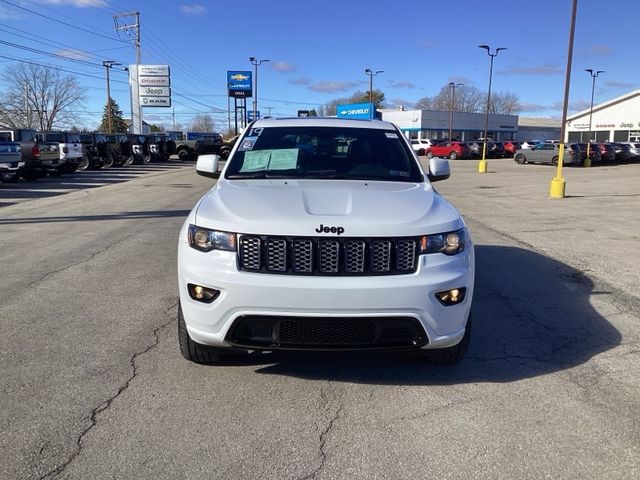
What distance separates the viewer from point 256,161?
15.7 feet

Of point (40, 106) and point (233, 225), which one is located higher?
point (40, 106)

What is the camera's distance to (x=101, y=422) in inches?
125

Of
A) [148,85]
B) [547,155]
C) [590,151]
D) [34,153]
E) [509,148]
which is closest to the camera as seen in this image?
[34,153]

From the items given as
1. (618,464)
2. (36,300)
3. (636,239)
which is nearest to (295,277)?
(618,464)

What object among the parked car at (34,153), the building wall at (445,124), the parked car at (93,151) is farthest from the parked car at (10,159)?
the building wall at (445,124)

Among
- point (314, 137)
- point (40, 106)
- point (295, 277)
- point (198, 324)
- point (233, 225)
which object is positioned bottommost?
point (198, 324)

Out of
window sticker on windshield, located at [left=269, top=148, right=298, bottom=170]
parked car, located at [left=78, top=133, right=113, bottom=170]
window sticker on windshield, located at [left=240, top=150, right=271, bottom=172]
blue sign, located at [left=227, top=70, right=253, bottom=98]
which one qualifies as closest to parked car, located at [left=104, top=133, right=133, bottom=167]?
parked car, located at [left=78, top=133, right=113, bottom=170]

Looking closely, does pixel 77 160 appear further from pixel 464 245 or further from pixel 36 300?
pixel 464 245

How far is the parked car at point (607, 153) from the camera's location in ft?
133

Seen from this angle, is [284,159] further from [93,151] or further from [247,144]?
[93,151]

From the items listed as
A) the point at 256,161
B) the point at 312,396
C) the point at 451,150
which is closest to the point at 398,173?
the point at 256,161

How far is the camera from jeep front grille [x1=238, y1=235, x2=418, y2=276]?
3287mm

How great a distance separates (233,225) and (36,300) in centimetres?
324

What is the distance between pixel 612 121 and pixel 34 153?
71.3 meters
